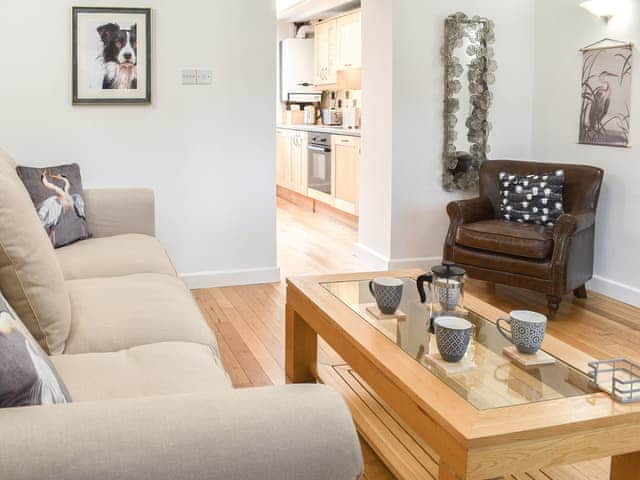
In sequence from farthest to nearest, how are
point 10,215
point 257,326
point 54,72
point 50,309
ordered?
1. point 54,72
2. point 257,326
3. point 50,309
4. point 10,215

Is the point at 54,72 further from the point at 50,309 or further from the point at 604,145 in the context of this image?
the point at 604,145

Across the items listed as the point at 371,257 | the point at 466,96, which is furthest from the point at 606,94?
the point at 371,257

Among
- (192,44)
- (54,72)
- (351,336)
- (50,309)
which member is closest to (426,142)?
(192,44)

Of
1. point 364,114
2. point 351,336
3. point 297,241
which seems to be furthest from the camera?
point 297,241

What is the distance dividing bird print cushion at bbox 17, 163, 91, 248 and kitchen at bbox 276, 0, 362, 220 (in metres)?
3.25

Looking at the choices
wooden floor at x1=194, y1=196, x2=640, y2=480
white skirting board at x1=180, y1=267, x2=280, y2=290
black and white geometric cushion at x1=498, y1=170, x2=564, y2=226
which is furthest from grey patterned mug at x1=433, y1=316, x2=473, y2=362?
white skirting board at x1=180, y1=267, x2=280, y2=290

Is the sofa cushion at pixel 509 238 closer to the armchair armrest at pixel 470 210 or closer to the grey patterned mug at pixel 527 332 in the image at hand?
the armchair armrest at pixel 470 210

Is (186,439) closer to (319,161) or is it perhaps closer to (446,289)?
(446,289)

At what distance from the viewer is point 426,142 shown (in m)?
4.97

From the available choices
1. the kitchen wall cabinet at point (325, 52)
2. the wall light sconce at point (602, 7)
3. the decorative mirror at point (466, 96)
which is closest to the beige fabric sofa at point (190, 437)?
the wall light sconce at point (602, 7)

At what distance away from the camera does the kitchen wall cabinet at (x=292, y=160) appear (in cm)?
820

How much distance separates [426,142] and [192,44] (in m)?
1.67

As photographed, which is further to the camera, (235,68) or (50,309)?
(235,68)

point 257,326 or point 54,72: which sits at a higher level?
point 54,72
